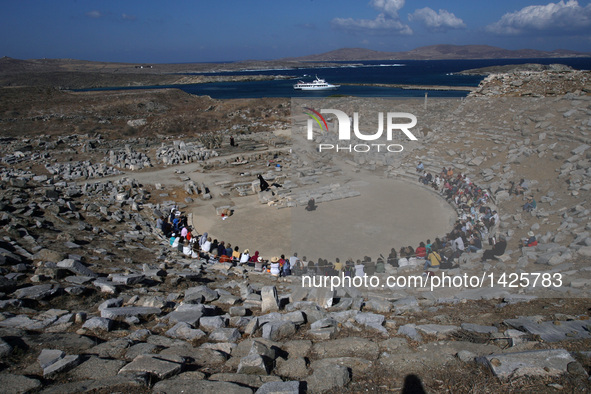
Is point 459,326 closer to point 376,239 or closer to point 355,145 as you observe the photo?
point 376,239

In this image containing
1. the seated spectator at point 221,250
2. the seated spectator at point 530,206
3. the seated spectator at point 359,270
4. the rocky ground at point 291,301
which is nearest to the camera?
the rocky ground at point 291,301

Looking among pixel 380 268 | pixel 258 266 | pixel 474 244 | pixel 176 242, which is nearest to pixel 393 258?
pixel 380 268

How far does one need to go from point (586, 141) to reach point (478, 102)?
9569mm

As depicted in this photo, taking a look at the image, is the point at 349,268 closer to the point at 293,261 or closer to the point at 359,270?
the point at 359,270

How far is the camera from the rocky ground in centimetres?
429

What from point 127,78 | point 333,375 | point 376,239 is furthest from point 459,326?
point 127,78

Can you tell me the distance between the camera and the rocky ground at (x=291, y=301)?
169 inches

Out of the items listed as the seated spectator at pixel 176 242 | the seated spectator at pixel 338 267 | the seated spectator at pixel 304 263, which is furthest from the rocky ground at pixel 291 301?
the seated spectator at pixel 338 267

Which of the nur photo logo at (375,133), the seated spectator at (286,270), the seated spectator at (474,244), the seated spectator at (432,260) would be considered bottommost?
the seated spectator at (286,270)

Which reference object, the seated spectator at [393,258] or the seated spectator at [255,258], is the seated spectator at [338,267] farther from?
the seated spectator at [255,258]

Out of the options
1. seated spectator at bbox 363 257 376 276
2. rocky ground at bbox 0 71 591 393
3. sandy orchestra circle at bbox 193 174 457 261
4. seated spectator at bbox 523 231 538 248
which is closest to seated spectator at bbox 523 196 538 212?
rocky ground at bbox 0 71 591 393

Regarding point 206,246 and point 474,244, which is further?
point 206,246

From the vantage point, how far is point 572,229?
33.3 feet

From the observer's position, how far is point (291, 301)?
728 centimetres
